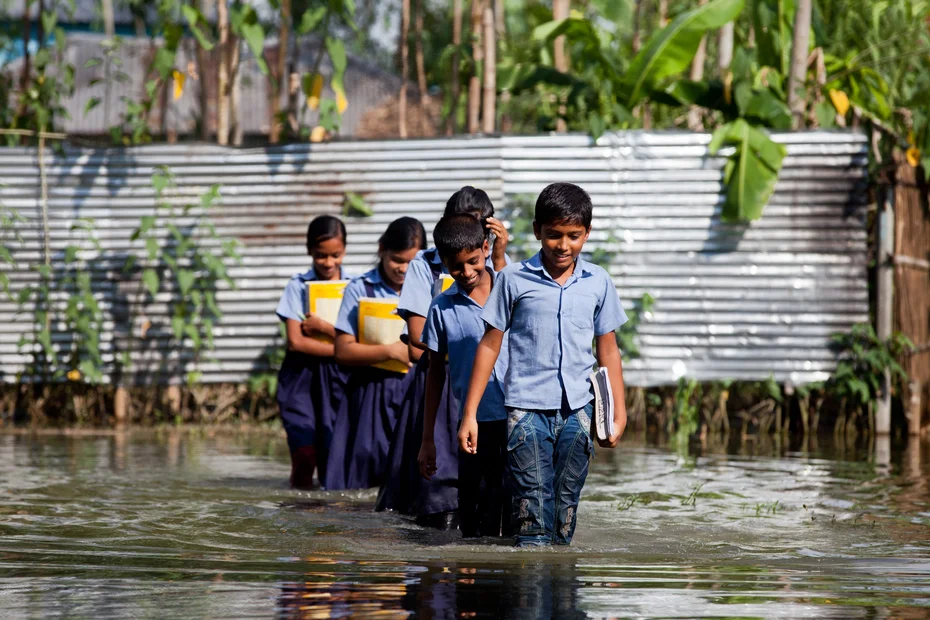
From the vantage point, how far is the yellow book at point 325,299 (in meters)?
7.47

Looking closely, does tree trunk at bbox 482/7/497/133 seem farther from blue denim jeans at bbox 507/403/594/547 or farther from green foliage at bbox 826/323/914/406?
blue denim jeans at bbox 507/403/594/547

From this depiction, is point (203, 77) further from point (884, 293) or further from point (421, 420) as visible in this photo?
point (421, 420)

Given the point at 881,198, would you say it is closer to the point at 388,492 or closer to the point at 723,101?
the point at 723,101

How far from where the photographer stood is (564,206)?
16.0 feet

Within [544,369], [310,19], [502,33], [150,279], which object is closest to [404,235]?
[544,369]

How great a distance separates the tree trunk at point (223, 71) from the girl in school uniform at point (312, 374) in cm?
414

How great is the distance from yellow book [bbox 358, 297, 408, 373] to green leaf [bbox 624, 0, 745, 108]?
502 cm

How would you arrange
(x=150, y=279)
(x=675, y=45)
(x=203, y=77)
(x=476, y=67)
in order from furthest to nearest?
(x=476, y=67) < (x=203, y=77) < (x=675, y=45) < (x=150, y=279)

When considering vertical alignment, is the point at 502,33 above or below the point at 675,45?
above

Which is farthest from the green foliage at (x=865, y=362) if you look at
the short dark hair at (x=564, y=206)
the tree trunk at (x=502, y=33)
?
the short dark hair at (x=564, y=206)

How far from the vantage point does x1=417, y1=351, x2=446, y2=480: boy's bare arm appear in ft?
17.6

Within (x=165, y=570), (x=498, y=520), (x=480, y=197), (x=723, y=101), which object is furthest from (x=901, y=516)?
(x=723, y=101)

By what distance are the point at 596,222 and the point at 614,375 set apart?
19.8 ft

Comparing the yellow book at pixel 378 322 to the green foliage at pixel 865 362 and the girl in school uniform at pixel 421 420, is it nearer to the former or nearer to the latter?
the girl in school uniform at pixel 421 420
